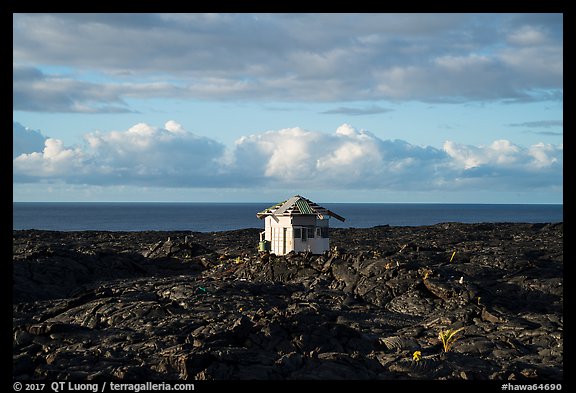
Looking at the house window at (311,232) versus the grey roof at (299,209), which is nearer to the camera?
the grey roof at (299,209)

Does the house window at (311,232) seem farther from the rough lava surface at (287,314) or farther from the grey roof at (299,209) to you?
the rough lava surface at (287,314)

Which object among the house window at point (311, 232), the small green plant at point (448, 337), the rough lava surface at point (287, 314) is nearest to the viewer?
the rough lava surface at point (287, 314)

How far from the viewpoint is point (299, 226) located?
189 feet

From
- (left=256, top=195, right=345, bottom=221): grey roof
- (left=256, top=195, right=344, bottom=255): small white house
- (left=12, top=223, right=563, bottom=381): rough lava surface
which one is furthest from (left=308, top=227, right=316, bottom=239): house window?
(left=12, top=223, right=563, bottom=381): rough lava surface

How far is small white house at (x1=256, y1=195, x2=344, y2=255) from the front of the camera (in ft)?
187

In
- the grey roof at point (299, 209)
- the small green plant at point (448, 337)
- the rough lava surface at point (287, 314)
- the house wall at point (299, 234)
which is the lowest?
the small green plant at point (448, 337)

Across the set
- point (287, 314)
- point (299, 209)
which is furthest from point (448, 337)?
point (299, 209)

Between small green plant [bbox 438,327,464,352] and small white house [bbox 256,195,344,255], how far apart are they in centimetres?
2067

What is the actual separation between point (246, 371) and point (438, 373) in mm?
7022

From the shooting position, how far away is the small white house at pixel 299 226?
57000 mm

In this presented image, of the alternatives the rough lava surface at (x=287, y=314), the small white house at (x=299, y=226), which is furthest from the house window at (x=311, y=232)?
the rough lava surface at (x=287, y=314)

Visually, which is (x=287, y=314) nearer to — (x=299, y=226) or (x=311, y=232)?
(x=299, y=226)

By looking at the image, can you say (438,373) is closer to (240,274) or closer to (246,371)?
(246,371)

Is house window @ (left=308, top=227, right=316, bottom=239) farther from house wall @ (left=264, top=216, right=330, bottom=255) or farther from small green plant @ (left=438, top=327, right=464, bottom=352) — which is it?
small green plant @ (left=438, top=327, right=464, bottom=352)
